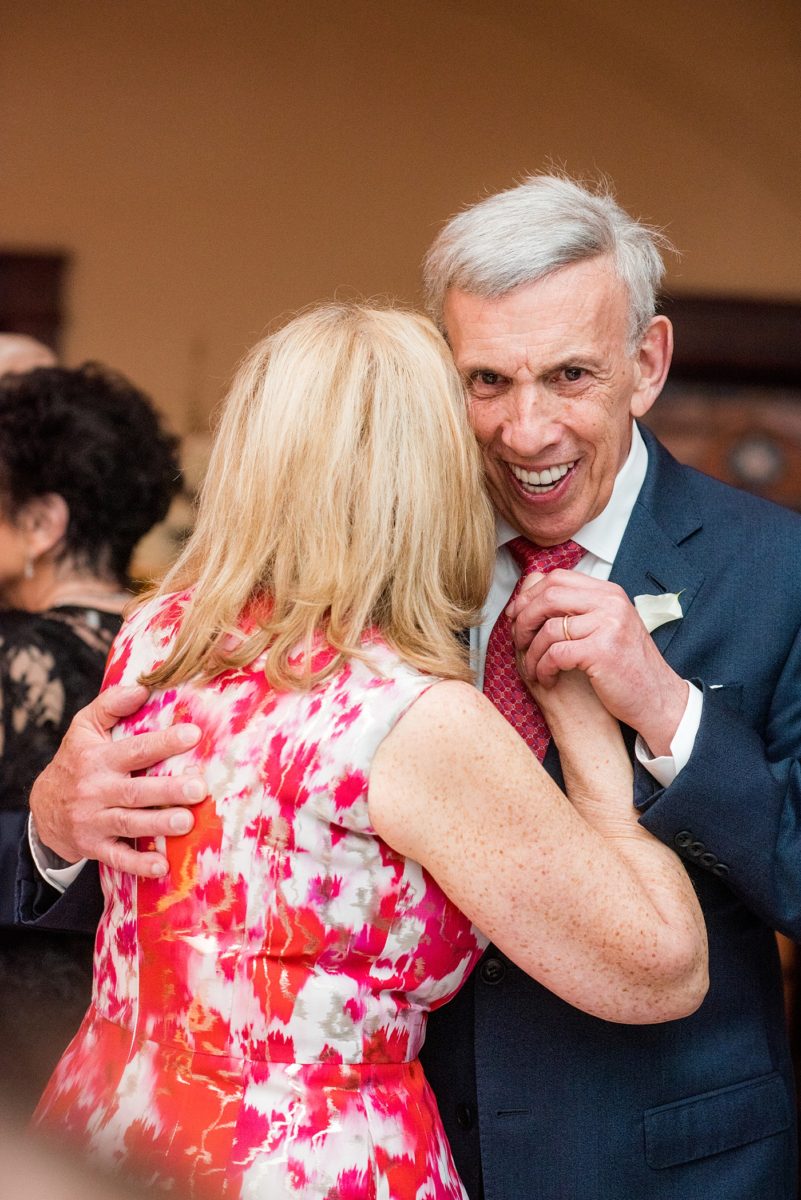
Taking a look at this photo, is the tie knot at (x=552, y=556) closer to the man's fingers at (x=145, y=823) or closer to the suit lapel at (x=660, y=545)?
the suit lapel at (x=660, y=545)

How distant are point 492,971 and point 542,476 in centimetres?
68

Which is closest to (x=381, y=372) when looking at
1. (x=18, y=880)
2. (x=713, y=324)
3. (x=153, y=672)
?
(x=153, y=672)

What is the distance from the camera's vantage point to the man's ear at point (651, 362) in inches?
79.7

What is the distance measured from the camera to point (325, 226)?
4.14m

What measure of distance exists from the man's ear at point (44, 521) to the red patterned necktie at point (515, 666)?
3.15 feet

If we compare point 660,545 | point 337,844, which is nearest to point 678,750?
point 660,545

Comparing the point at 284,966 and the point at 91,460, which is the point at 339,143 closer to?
the point at 91,460

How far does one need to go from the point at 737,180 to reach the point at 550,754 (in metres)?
2.99

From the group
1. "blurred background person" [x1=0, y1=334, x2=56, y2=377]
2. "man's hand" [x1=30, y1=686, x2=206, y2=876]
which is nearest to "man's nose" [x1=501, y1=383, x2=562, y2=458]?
"man's hand" [x1=30, y1=686, x2=206, y2=876]

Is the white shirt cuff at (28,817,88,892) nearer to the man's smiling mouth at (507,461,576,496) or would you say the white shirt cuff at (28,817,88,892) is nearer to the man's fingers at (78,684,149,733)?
the man's fingers at (78,684,149,733)

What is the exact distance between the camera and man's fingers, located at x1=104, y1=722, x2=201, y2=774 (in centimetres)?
144

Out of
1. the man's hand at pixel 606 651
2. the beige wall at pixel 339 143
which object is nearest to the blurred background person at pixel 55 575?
the man's hand at pixel 606 651

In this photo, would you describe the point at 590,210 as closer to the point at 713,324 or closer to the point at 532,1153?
the point at 532,1153

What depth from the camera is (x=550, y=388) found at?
192cm
